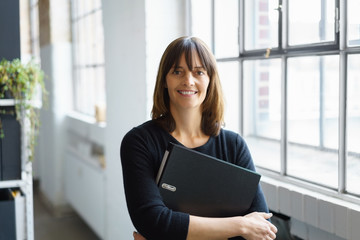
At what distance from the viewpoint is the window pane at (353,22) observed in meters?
1.58

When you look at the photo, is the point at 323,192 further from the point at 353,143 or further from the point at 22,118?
the point at 22,118

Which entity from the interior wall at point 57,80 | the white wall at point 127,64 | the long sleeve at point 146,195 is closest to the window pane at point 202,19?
the white wall at point 127,64

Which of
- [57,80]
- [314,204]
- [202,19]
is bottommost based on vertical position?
[314,204]

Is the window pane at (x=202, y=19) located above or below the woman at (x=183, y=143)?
above

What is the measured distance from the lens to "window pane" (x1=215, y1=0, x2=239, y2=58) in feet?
7.55

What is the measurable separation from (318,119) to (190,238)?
35.5 inches

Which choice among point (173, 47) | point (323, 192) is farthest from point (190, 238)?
point (323, 192)

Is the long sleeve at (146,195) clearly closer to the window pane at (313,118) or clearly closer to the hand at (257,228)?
the hand at (257,228)

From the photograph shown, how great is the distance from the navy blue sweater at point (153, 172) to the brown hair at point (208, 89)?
1.7 inches

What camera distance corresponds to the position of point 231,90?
2.37 metres

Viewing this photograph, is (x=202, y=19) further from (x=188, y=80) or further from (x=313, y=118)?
(x=188, y=80)

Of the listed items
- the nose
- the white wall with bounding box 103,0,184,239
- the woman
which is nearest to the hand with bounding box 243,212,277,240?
the woman

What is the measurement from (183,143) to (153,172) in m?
0.16

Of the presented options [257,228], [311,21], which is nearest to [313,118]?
[311,21]
